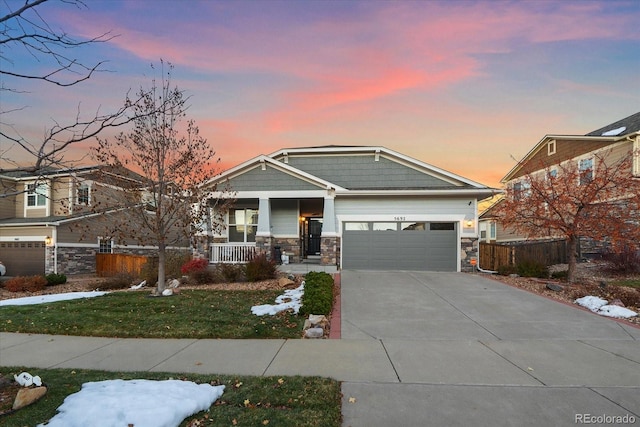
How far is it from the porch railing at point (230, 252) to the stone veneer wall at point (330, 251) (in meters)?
3.19

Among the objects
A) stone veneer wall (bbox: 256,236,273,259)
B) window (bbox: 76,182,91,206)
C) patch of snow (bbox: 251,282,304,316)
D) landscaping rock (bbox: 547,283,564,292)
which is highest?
window (bbox: 76,182,91,206)

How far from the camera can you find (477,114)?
51.9ft

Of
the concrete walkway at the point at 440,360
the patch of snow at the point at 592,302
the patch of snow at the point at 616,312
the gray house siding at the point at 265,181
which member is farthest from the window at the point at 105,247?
the patch of snow at the point at 616,312

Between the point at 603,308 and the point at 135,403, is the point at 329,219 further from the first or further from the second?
the point at 135,403

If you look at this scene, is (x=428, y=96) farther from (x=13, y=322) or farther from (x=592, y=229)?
(x=13, y=322)

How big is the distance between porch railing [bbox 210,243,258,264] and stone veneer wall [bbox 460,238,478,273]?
9.20 meters

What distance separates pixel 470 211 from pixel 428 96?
5325mm

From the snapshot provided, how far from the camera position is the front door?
771 inches

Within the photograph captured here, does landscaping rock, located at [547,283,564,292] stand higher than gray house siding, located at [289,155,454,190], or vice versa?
gray house siding, located at [289,155,454,190]

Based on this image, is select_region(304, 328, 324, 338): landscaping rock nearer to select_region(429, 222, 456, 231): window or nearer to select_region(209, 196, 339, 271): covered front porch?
select_region(209, 196, 339, 271): covered front porch

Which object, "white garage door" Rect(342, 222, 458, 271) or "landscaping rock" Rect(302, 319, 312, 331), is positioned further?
"white garage door" Rect(342, 222, 458, 271)

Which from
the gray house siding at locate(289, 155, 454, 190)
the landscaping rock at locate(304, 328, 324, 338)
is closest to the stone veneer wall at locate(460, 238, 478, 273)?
the gray house siding at locate(289, 155, 454, 190)

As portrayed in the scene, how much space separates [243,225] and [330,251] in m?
4.83

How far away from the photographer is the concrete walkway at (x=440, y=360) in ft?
12.7
